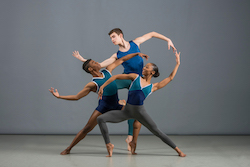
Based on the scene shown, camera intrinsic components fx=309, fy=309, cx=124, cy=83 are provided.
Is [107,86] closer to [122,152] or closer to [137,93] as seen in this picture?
[137,93]

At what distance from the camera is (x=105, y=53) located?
19.7ft

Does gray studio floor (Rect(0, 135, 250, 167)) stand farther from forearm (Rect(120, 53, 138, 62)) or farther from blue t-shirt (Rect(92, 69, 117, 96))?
forearm (Rect(120, 53, 138, 62))

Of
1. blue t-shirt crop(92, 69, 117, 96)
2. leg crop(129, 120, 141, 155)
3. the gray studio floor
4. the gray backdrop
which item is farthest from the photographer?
the gray backdrop

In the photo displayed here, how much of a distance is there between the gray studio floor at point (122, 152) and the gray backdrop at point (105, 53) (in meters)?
0.45

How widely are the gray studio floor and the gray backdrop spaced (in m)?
0.45

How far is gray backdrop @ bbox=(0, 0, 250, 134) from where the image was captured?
603cm

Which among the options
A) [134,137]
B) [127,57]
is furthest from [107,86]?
[134,137]

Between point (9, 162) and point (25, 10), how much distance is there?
3276 millimetres

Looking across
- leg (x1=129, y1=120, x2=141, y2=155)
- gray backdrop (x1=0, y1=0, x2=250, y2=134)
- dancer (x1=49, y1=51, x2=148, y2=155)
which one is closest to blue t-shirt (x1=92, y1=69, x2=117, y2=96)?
dancer (x1=49, y1=51, x2=148, y2=155)

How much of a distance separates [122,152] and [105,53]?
221 cm

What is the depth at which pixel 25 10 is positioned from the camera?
6.03m

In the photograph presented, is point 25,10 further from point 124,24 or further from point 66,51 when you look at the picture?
point 124,24

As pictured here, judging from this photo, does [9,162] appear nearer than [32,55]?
Yes

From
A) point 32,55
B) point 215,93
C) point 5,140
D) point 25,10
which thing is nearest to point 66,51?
point 32,55
